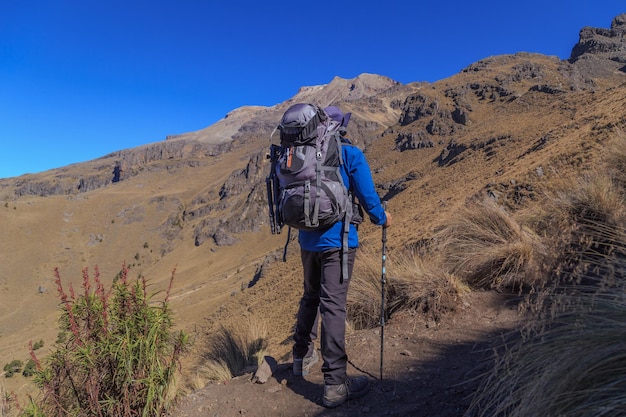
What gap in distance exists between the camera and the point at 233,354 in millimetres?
4777

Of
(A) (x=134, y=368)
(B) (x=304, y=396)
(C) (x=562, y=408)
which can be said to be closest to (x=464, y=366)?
(B) (x=304, y=396)

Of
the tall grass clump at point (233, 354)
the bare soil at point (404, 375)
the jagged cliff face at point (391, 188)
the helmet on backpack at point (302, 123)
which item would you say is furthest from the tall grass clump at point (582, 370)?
the tall grass clump at point (233, 354)

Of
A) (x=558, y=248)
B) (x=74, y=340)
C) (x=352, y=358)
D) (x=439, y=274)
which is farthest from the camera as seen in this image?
(x=439, y=274)

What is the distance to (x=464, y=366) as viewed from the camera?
306 centimetres

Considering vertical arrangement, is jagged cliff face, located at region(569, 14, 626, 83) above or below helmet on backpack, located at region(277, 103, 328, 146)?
above

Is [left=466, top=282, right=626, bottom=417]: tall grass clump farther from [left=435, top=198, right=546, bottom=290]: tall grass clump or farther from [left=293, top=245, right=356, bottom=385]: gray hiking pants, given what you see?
[left=435, top=198, right=546, bottom=290]: tall grass clump

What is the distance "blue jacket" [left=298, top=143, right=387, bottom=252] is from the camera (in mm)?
2967

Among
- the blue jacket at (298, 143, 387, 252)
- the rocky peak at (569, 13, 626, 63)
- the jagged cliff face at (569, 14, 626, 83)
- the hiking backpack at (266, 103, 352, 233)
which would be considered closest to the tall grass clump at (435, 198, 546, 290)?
the blue jacket at (298, 143, 387, 252)

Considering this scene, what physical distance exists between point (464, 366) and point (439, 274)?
4.93 ft

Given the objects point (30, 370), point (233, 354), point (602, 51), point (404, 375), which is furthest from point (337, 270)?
point (602, 51)

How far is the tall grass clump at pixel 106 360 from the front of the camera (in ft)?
9.04

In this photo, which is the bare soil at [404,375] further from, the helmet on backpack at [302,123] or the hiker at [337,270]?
the helmet on backpack at [302,123]

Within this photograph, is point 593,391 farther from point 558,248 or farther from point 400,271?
point 400,271

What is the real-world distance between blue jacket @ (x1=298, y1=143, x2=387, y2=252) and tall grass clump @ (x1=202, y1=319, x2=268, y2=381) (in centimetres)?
207
